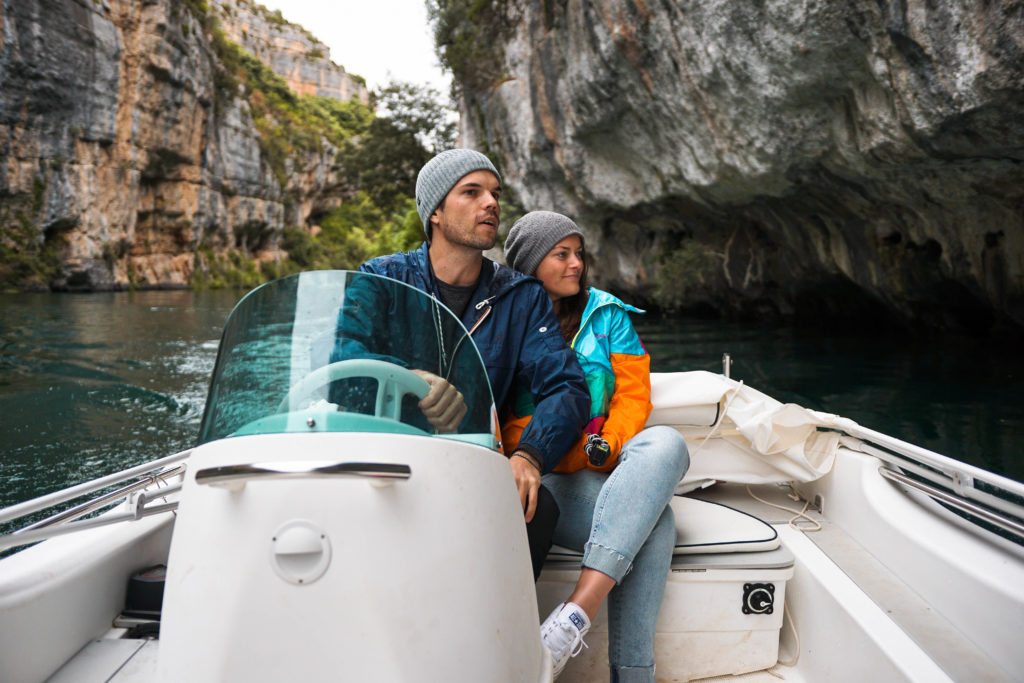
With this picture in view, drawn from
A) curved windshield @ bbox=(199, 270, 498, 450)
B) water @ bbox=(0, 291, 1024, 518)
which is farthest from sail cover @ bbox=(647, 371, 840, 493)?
water @ bbox=(0, 291, 1024, 518)

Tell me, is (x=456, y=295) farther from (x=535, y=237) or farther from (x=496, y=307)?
(x=535, y=237)

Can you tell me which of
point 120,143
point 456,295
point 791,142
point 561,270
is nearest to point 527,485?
point 456,295

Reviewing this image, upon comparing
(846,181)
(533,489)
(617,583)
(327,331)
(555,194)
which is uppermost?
(555,194)

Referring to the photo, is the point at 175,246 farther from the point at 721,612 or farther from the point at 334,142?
the point at 721,612

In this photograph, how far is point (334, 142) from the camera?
160 feet

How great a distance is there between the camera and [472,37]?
47.3ft

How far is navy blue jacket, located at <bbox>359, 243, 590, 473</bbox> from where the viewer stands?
152 cm

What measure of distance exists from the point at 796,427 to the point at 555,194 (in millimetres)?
12233

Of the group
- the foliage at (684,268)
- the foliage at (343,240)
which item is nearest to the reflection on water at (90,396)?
the foliage at (684,268)

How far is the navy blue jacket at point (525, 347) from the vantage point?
1523mm

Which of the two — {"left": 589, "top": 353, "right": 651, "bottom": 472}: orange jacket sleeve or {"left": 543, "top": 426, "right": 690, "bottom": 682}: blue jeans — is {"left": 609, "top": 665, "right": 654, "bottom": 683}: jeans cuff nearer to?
{"left": 543, "top": 426, "right": 690, "bottom": 682}: blue jeans

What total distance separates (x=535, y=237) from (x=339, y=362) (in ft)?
4.17

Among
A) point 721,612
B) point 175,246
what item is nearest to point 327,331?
point 721,612

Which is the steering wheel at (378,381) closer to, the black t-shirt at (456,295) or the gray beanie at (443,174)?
the black t-shirt at (456,295)
